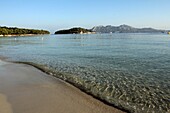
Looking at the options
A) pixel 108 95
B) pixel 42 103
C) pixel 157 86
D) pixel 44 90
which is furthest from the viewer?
pixel 157 86

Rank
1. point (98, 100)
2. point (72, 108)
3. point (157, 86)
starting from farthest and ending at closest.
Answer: point (157, 86)
point (98, 100)
point (72, 108)

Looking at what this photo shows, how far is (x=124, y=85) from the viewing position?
13.4 meters

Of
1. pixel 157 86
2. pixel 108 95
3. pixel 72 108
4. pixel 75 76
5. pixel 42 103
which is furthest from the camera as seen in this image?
pixel 75 76

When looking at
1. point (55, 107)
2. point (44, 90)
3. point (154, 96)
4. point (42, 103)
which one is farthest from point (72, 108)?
point (154, 96)

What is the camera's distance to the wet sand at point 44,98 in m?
8.92

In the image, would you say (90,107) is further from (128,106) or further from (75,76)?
(75,76)

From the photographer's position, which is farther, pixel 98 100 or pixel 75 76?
pixel 75 76

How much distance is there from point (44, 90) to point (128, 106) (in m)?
5.30

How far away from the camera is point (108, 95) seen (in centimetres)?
1137

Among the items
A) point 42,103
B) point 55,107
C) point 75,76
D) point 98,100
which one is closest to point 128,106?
point 98,100

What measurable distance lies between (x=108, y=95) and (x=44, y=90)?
397cm

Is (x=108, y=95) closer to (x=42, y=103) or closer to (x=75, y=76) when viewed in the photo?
(x=42, y=103)

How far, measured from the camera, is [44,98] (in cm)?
1052

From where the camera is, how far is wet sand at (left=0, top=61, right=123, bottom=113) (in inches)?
351
